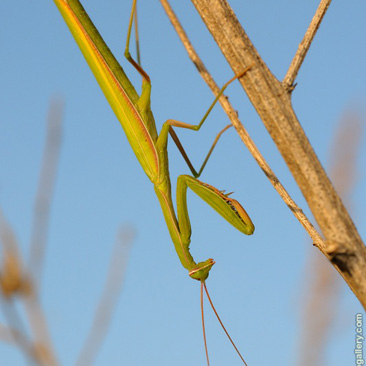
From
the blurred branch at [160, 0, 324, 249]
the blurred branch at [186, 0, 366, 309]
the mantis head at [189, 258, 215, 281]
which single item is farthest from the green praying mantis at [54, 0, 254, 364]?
the blurred branch at [186, 0, 366, 309]

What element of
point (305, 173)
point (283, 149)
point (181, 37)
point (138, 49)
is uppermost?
point (138, 49)

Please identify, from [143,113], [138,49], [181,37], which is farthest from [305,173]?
[138,49]

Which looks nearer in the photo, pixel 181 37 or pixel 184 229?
pixel 181 37

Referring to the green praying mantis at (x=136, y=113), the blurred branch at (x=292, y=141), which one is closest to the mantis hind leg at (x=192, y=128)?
the green praying mantis at (x=136, y=113)

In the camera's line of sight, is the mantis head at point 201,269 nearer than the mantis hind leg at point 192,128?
No

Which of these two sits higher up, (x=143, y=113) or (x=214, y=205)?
(x=143, y=113)

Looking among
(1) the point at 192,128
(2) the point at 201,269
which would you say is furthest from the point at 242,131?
(2) the point at 201,269

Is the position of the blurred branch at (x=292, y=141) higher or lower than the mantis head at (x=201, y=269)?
higher

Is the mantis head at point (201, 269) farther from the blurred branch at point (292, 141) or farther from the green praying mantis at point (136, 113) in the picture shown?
the blurred branch at point (292, 141)

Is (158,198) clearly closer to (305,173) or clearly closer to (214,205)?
(214,205)
